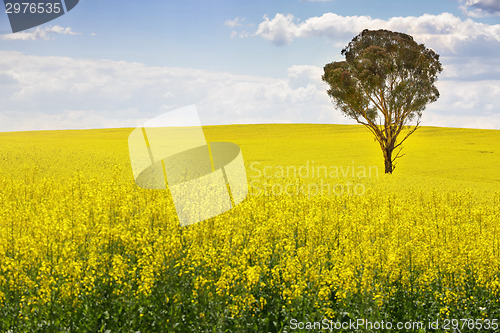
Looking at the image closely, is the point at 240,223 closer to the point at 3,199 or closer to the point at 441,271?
the point at 441,271

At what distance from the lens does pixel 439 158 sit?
50.6 meters

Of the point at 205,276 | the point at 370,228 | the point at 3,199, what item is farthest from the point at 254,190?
the point at 205,276

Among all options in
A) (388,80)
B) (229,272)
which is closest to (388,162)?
(388,80)

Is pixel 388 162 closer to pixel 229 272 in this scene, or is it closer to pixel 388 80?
pixel 388 80

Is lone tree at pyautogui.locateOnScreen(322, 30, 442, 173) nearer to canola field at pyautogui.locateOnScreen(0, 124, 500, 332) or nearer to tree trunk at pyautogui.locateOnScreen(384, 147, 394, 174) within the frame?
tree trunk at pyautogui.locateOnScreen(384, 147, 394, 174)

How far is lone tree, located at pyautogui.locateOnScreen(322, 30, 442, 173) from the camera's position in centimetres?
3756

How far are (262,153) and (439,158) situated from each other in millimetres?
19315

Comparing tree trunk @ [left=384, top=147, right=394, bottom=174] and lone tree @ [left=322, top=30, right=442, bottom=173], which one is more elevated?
lone tree @ [left=322, top=30, right=442, bottom=173]

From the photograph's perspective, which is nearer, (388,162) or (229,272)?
(229,272)

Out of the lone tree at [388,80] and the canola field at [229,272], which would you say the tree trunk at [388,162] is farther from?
the canola field at [229,272]

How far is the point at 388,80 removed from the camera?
3809cm

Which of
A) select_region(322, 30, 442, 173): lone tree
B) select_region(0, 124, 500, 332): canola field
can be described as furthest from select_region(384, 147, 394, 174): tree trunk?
select_region(0, 124, 500, 332): canola field

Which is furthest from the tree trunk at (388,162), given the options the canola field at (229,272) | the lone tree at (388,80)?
the canola field at (229,272)

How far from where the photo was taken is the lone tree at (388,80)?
123ft
